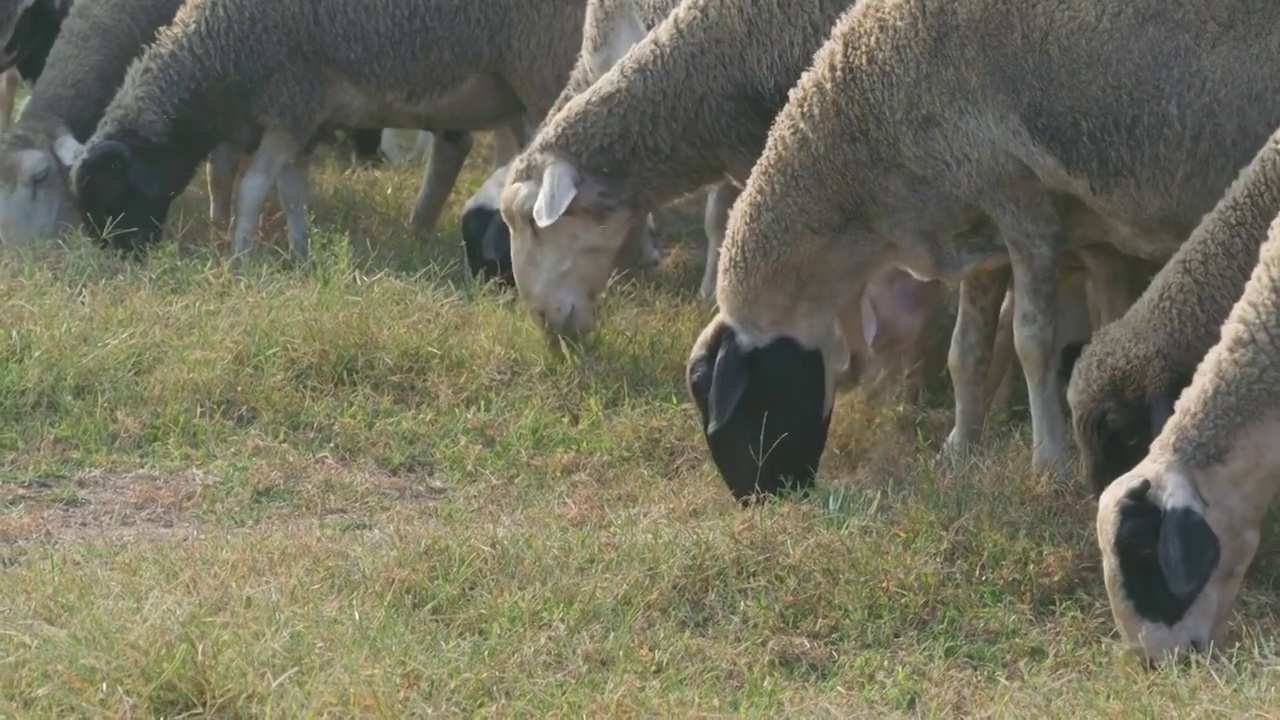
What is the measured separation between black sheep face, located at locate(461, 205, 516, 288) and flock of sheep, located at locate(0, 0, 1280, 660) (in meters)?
0.02

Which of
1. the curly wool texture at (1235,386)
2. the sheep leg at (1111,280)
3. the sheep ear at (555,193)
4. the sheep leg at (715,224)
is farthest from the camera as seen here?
the sheep leg at (715,224)

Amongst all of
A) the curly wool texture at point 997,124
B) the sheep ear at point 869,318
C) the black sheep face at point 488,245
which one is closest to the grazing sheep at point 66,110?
the black sheep face at point 488,245

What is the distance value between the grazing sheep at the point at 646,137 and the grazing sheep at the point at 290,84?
1240 mm

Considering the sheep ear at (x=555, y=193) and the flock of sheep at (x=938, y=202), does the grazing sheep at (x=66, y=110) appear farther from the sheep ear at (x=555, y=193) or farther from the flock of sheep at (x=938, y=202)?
the sheep ear at (x=555, y=193)

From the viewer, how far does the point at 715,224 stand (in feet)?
29.1

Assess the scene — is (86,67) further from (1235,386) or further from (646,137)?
(1235,386)

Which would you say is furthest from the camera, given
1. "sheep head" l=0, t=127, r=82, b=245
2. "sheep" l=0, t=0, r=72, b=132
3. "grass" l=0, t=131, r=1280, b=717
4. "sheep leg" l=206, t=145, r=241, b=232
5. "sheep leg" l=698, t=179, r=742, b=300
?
"sheep" l=0, t=0, r=72, b=132

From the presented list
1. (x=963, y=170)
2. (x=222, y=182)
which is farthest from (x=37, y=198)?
(x=963, y=170)

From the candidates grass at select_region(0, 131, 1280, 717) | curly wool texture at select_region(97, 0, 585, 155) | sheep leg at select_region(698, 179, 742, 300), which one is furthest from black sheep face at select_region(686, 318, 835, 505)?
curly wool texture at select_region(97, 0, 585, 155)

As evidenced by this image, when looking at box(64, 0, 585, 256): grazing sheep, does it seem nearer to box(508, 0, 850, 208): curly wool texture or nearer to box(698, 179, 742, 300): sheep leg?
box(698, 179, 742, 300): sheep leg

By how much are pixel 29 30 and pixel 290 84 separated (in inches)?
101

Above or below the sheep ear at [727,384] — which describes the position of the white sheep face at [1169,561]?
above

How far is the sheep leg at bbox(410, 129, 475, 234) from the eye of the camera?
10.0 metres

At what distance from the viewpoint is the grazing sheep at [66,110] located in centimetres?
944
